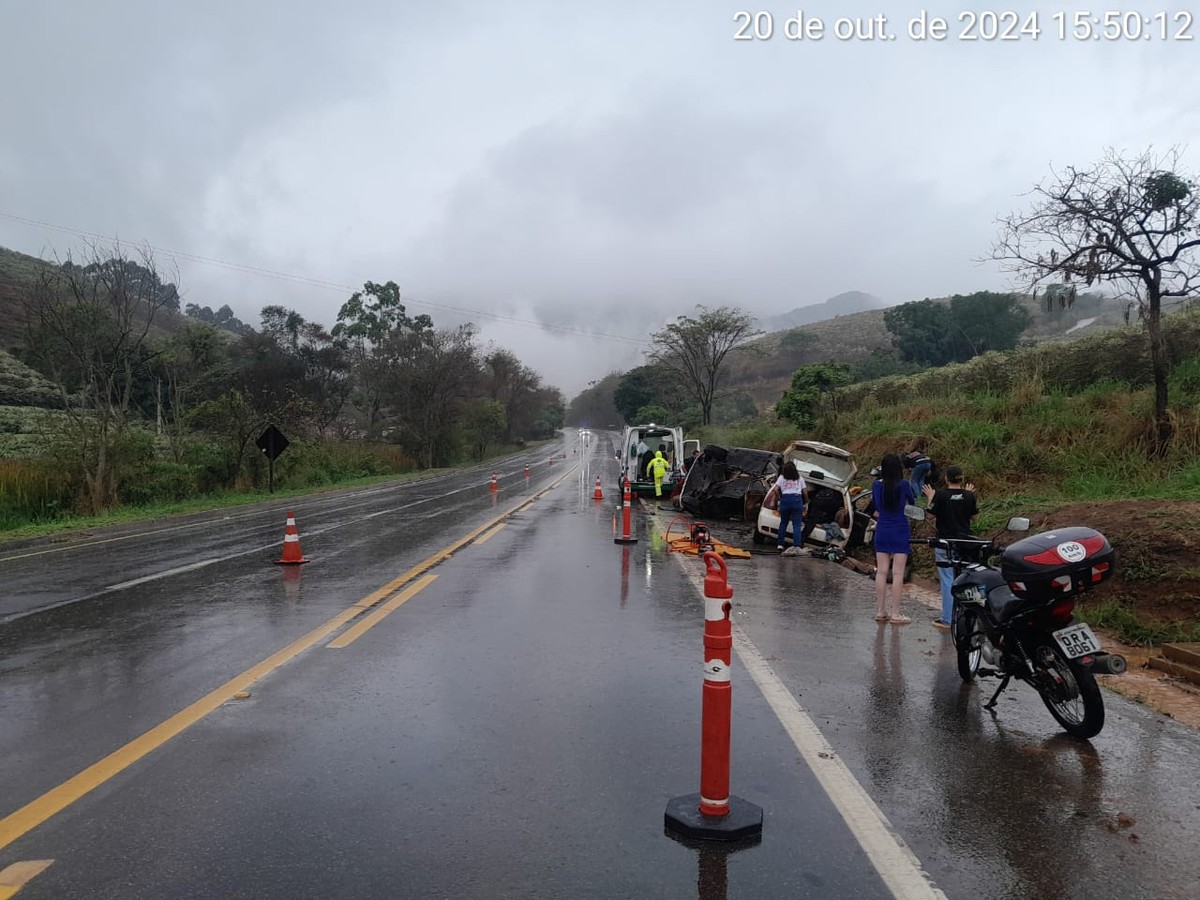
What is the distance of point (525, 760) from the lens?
432cm

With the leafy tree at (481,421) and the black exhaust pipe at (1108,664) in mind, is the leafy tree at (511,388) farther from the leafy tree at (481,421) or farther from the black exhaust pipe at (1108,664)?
the black exhaust pipe at (1108,664)

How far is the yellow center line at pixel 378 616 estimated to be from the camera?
680 centimetres

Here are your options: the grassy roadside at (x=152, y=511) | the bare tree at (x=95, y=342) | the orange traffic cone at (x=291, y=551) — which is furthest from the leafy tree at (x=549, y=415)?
Result: the orange traffic cone at (x=291, y=551)

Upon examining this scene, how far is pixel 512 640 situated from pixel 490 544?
6924 mm

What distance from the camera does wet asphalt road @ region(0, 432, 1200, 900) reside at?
323cm

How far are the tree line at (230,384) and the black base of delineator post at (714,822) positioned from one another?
22932 mm

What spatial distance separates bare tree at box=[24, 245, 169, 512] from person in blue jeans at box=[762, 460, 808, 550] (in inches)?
735

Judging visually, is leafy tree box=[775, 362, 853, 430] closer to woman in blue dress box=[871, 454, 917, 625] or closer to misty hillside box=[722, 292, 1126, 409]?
woman in blue dress box=[871, 454, 917, 625]

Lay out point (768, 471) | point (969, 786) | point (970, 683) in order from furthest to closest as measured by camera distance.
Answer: point (768, 471), point (970, 683), point (969, 786)

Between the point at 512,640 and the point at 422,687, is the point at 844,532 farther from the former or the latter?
the point at 422,687

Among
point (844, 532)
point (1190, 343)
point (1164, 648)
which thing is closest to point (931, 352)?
point (1190, 343)

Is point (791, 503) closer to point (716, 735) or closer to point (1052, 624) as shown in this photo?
point (1052, 624)

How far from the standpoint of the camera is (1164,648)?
22.3ft

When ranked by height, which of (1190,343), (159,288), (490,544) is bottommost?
(490,544)
